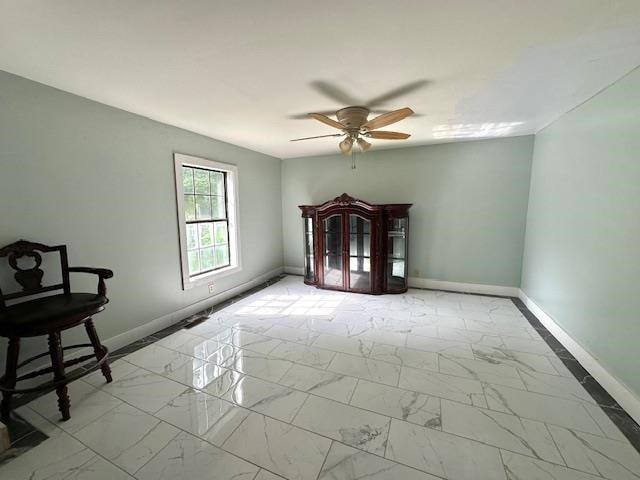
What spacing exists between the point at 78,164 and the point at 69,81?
617 mm

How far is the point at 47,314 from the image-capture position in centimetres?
162

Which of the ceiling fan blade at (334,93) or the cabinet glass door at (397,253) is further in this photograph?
the cabinet glass door at (397,253)

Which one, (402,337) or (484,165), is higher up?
(484,165)

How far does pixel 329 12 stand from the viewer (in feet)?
4.03

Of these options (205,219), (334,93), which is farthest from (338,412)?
(205,219)

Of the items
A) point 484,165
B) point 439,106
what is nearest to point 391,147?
point 484,165

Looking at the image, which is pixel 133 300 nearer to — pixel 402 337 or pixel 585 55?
pixel 402 337

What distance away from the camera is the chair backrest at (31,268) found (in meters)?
1.78

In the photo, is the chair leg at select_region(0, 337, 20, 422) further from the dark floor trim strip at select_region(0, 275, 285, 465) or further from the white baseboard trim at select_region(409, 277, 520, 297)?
the white baseboard trim at select_region(409, 277, 520, 297)

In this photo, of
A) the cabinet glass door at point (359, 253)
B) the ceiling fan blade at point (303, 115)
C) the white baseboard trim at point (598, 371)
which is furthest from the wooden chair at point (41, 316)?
the white baseboard trim at point (598, 371)

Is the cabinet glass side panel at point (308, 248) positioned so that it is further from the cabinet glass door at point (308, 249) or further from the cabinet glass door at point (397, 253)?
the cabinet glass door at point (397, 253)

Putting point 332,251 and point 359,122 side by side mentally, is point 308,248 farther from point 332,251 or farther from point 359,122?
point 359,122

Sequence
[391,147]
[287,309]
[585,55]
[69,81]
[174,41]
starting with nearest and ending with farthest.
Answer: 1. [174,41]
2. [585,55]
3. [69,81]
4. [287,309]
5. [391,147]

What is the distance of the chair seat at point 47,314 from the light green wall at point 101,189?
1.48ft
